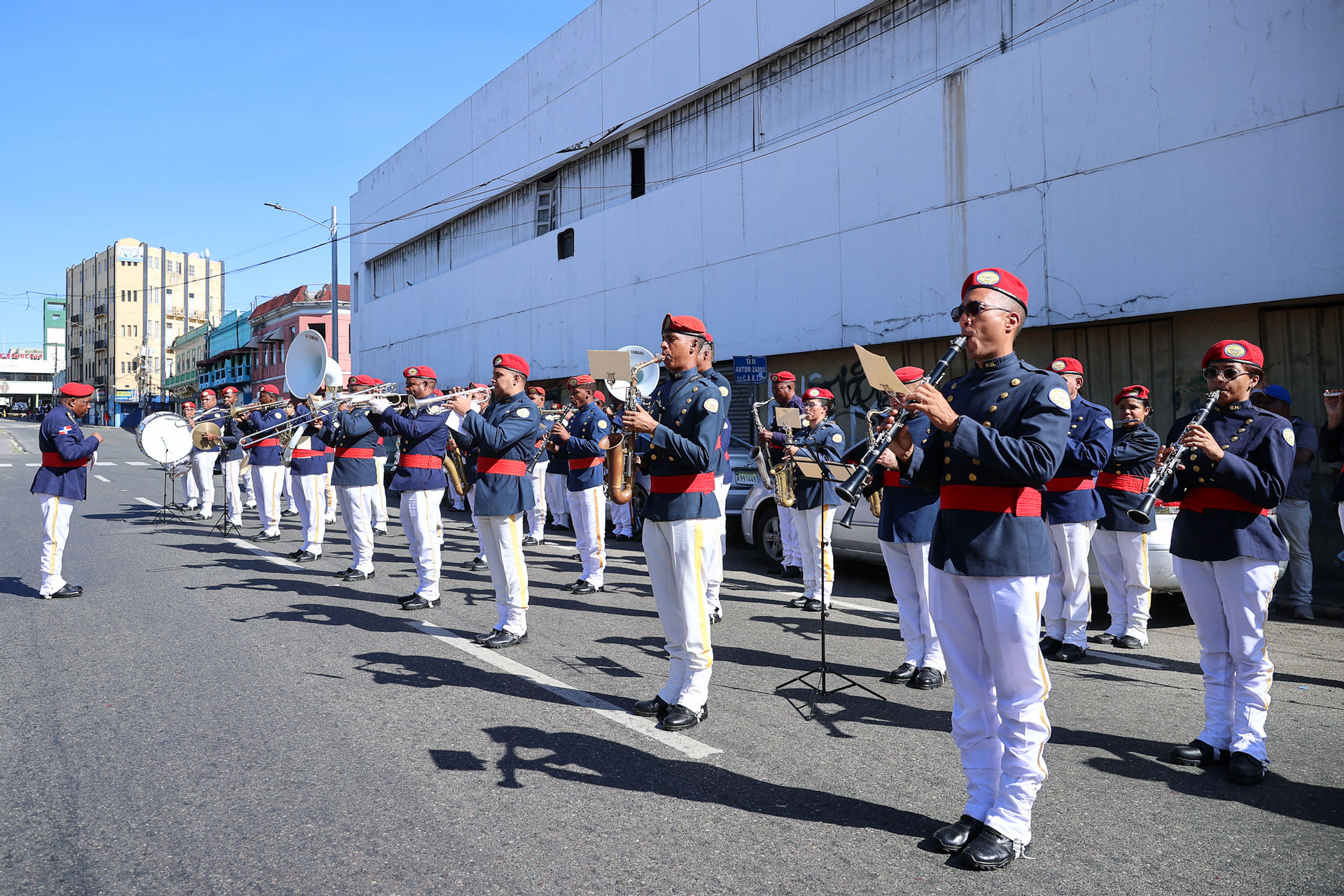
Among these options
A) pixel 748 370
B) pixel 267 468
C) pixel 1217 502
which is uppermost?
pixel 748 370

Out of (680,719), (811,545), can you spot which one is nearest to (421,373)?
(811,545)

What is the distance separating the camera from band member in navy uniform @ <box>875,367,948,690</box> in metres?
6.15

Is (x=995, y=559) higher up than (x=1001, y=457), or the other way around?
(x=1001, y=457)

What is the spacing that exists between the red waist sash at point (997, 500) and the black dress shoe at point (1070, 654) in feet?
11.6

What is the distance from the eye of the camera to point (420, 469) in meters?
9.04

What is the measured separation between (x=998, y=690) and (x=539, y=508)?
1082 cm

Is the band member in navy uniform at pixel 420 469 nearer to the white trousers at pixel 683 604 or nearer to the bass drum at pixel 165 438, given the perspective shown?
the white trousers at pixel 683 604

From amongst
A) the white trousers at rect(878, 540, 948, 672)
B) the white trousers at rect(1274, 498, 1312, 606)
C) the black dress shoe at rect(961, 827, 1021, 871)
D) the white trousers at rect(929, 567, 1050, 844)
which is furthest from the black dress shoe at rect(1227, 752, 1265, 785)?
the white trousers at rect(1274, 498, 1312, 606)

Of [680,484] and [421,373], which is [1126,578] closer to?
[680,484]

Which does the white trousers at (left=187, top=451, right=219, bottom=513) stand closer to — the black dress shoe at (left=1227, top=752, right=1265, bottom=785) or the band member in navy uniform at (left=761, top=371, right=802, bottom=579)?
the band member in navy uniform at (left=761, top=371, right=802, bottom=579)

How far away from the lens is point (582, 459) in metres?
10.5

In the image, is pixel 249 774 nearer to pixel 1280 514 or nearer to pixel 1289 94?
pixel 1280 514

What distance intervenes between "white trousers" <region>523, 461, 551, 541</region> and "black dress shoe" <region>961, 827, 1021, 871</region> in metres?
8.76

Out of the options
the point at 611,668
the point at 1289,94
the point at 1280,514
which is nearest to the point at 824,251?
the point at 1289,94
